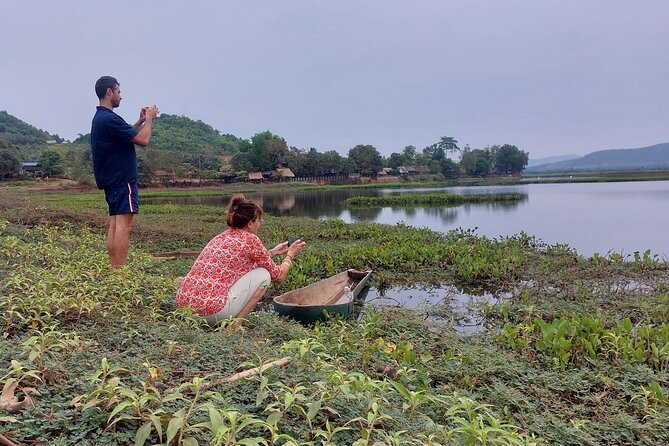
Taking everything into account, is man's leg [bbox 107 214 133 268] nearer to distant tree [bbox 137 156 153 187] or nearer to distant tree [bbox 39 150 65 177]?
distant tree [bbox 137 156 153 187]

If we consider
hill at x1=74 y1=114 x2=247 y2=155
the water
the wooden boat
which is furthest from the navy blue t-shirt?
hill at x1=74 y1=114 x2=247 y2=155

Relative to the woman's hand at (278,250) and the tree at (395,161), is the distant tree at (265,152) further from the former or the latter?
the woman's hand at (278,250)

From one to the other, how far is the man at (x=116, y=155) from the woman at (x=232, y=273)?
1.46 metres

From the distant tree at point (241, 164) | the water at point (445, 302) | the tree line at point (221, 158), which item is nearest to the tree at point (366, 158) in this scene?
the tree line at point (221, 158)

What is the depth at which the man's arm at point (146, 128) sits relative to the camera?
455 cm

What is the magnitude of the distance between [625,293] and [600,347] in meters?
2.86

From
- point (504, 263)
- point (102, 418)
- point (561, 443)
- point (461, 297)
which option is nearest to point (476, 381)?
point (561, 443)

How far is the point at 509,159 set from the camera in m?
96.5

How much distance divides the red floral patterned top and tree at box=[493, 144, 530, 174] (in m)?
100

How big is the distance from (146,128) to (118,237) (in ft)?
3.73

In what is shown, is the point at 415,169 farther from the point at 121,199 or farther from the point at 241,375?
the point at 241,375

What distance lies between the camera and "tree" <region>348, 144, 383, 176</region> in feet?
212

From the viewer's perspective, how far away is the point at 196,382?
1.75 meters

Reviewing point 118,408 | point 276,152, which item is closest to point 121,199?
point 118,408
